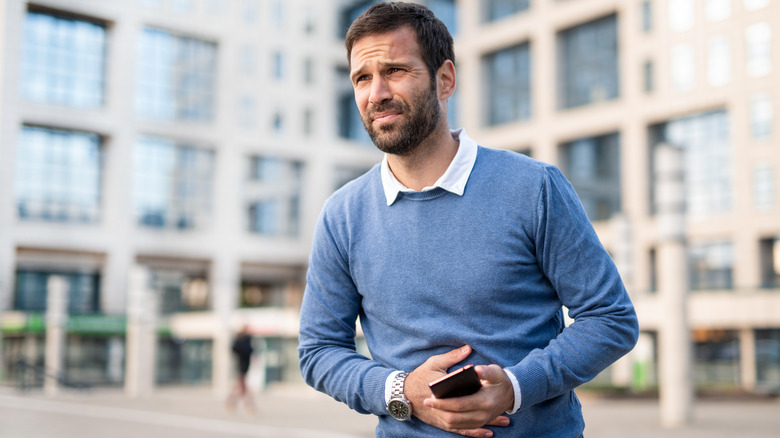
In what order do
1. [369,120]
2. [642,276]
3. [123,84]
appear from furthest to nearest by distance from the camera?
[123,84]
[642,276]
[369,120]

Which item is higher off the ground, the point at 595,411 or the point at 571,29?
the point at 571,29

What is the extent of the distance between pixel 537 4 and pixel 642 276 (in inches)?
619

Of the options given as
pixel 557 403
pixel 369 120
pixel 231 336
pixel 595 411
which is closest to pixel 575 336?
pixel 557 403

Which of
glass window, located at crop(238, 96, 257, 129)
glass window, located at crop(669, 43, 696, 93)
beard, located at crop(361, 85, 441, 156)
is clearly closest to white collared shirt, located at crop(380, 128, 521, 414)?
beard, located at crop(361, 85, 441, 156)

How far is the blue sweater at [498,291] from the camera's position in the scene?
2.15 meters

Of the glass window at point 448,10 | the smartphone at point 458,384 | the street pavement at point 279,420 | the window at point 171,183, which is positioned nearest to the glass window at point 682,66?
the glass window at point 448,10

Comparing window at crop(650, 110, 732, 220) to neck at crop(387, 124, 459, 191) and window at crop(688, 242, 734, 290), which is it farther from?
neck at crop(387, 124, 459, 191)

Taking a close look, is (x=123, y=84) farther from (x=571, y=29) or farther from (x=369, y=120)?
(x=369, y=120)

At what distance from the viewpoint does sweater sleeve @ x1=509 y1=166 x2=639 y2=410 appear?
6.94ft

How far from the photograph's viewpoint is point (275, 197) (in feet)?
197

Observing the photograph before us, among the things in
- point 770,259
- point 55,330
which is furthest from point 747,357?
point 55,330

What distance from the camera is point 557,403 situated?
225 cm

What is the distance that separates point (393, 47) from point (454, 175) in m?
0.37

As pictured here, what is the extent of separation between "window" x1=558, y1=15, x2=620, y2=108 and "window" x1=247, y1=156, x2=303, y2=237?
22.1 meters
